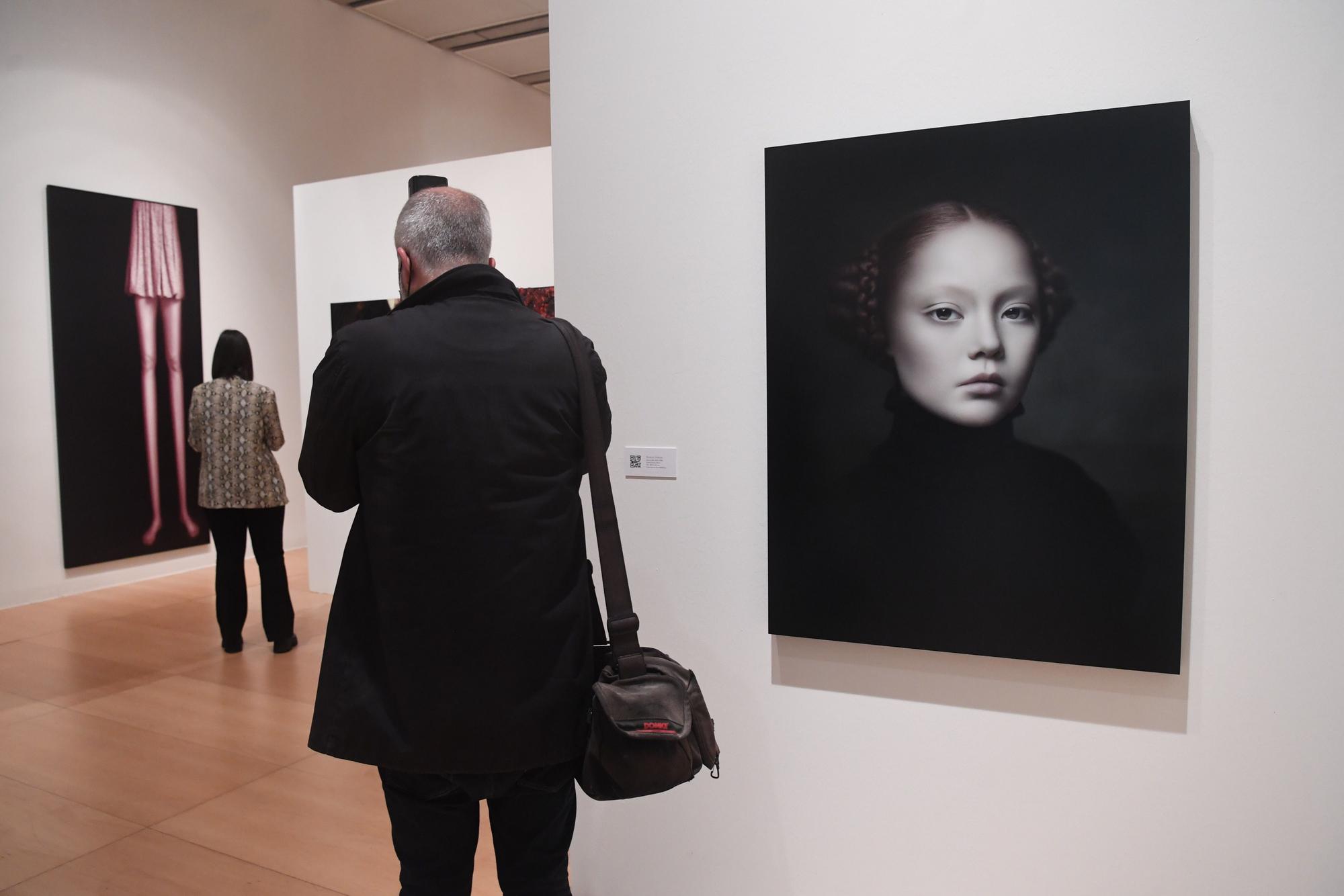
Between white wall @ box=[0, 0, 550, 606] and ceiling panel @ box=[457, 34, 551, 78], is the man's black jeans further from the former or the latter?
ceiling panel @ box=[457, 34, 551, 78]

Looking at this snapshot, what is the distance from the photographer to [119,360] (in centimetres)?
648

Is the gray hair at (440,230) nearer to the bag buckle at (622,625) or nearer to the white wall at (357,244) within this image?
the bag buckle at (622,625)

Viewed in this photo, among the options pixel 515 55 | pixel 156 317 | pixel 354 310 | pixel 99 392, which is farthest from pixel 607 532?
pixel 515 55

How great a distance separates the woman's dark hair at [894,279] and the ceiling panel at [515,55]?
7958 millimetres

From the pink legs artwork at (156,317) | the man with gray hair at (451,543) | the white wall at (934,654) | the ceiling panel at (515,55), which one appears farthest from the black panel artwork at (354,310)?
the man with gray hair at (451,543)

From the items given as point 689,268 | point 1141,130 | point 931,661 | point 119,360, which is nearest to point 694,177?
point 689,268

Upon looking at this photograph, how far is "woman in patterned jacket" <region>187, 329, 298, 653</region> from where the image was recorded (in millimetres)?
4945

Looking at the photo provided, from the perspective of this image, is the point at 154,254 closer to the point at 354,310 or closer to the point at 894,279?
the point at 354,310

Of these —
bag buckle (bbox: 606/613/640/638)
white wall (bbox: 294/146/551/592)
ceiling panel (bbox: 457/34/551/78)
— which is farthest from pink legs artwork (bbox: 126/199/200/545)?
bag buckle (bbox: 606/613/640/638)

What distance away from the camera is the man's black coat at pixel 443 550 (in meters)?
1.57

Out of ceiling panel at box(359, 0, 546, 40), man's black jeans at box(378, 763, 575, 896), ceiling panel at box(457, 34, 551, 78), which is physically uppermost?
ceiling panel at box(457, 34, 551, 78)

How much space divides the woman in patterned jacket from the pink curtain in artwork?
84.8 inches

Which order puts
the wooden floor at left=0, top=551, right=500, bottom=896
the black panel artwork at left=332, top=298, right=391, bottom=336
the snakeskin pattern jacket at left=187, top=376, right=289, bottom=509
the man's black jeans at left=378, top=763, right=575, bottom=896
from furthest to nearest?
the black panel artwork at left=332, top=298, right=391, bottom=336 < the snakeskin pattern jacket at left=187, top=376, right=289, bottom=509 < the wooden floor at left=0, top=551, right=500, bottom=896 < the man's black jeans at left=378, top=763, right=575, bottom=896

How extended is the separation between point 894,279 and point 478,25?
8.13m
